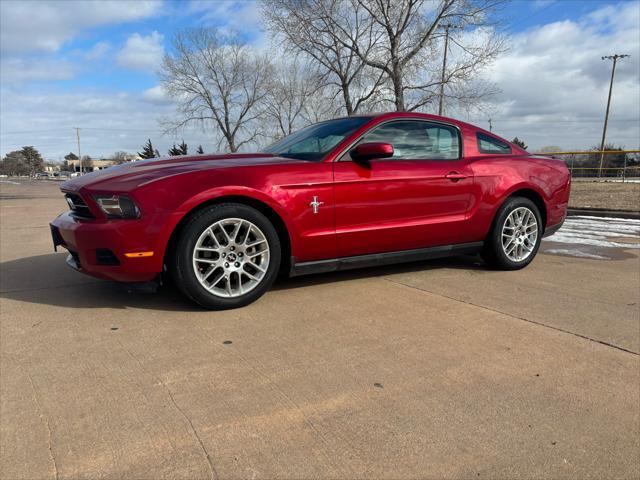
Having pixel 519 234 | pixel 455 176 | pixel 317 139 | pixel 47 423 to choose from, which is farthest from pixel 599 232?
pixel 47 423

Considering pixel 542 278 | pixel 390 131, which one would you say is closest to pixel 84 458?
pixel 390 131

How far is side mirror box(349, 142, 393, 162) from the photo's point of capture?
3891 mm

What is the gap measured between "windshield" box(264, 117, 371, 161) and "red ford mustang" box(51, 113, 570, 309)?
0.02 m

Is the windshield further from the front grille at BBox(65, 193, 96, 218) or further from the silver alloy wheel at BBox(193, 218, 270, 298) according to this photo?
the front grille at BBox(65, 193, 96, 218)

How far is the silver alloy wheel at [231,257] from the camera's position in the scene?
11.6 ft

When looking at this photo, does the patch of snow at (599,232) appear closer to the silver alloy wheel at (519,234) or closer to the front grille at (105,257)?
the silver alloy wheel at (519,234)

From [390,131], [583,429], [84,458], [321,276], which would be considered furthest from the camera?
[321,276]

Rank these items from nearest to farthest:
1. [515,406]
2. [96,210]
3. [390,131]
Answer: [515,406]
[96,210]
[390,131]

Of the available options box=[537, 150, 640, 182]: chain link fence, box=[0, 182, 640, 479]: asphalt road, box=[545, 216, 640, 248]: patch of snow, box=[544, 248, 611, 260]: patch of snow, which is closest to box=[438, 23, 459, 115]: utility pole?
box=[537, 150, 640, 182]: chain link fence

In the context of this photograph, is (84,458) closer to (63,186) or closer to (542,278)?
(63,186)

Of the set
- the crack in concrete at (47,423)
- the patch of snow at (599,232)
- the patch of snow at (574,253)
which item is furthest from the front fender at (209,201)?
the patch of snow at (599,232)

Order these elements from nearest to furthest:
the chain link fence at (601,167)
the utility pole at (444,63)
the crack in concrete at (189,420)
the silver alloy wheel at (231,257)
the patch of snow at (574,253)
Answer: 1. the crack in concrete at (189,420)
2. the silver alloy wheel at (231,257)
3. the patch of snow at (574,253)
4. the utility pole at (444,63)
5. the chain link fence at (601,167)

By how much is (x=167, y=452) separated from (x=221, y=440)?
212 millimetres

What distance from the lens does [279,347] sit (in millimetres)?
2959
